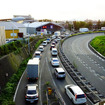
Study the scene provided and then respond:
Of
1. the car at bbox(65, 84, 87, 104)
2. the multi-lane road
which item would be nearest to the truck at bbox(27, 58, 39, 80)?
the multi-lane road

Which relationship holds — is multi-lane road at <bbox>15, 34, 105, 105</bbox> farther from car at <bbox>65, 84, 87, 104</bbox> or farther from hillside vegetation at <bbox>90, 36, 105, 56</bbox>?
hillside vegetation at <bbox>90, 36, 105, 56</bbox>

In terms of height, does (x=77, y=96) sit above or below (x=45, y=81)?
above

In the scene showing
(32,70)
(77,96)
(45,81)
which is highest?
(32,70)

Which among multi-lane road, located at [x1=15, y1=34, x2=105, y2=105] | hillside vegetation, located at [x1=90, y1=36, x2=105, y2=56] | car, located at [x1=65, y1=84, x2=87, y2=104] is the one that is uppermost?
hillside vegetation, located at [x1=90, y1=36, x2=105, y2=56]

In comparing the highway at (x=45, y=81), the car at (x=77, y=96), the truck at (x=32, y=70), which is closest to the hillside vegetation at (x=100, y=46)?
the highway at (x=45, y=81)

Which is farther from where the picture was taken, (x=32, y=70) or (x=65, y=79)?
(x=65, y=79)

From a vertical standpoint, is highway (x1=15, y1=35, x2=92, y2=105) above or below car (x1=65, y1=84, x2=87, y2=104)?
below

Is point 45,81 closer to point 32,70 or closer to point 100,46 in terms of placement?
point 32,70

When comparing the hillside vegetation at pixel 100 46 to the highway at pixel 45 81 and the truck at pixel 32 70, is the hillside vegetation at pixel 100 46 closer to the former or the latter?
the highway at pixel 45 81

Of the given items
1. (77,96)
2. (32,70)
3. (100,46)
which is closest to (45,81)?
(32,70)

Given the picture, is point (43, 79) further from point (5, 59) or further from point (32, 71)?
point (5, 59)

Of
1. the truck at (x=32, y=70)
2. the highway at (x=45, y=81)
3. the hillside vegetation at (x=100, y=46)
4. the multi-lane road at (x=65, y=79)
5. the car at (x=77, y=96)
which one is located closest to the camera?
the car at (x=77, y=96)

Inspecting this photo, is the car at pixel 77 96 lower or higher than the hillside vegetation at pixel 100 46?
lower

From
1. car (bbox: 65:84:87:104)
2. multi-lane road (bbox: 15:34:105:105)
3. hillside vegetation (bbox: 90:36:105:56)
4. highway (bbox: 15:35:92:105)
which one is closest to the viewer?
car (bbox: 65:84:87:104)
